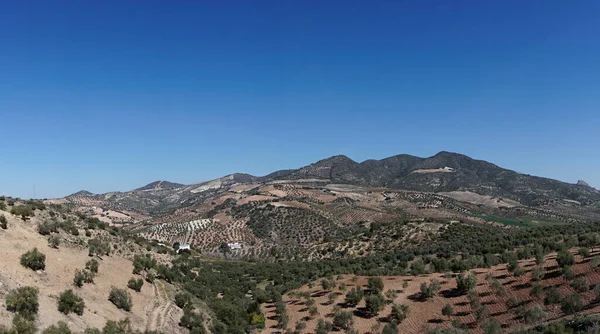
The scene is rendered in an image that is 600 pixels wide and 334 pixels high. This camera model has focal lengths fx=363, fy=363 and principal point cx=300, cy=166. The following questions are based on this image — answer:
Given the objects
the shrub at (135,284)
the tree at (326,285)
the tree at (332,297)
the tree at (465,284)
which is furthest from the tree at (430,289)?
the shrub at (135,284)

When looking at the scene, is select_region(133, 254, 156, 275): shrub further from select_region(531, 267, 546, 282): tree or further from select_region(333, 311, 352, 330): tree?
select_region(531, 267, 546, 282): tree

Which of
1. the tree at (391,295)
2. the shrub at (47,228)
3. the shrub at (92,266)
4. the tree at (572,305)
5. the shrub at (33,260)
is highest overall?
the shrub at (47,228)

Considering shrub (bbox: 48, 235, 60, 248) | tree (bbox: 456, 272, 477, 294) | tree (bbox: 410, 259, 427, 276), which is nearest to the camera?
shrub (bbox: 48, 235, 60, 248)

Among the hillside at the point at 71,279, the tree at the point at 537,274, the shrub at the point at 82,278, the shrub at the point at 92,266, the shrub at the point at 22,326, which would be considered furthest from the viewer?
the tree at the point at 537,274

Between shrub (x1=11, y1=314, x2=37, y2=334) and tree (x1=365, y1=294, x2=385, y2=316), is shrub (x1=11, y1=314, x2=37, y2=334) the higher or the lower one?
the higher one

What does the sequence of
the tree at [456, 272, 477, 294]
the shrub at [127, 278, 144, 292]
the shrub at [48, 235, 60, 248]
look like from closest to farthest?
1. the shrub at [48, 235, 60, 248]
2. the shrub at [127, 278, 144, 292]
3. the tree at [456, 272, 477, 294]

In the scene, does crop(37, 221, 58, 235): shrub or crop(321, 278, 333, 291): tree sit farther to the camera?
crop(321, 278, 333, 291): tree

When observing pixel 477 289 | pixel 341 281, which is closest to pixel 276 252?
pixel 341 281

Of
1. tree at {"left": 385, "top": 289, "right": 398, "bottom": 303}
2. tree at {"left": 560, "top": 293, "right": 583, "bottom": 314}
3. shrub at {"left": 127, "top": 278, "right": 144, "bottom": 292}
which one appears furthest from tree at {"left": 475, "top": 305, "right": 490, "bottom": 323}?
shrub at {"left": 127, "top": 278, "right": 144, "bottom": 292}

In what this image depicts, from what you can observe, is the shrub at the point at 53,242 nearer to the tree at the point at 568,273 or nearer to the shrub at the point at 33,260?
the shrub at the point at 33,260
